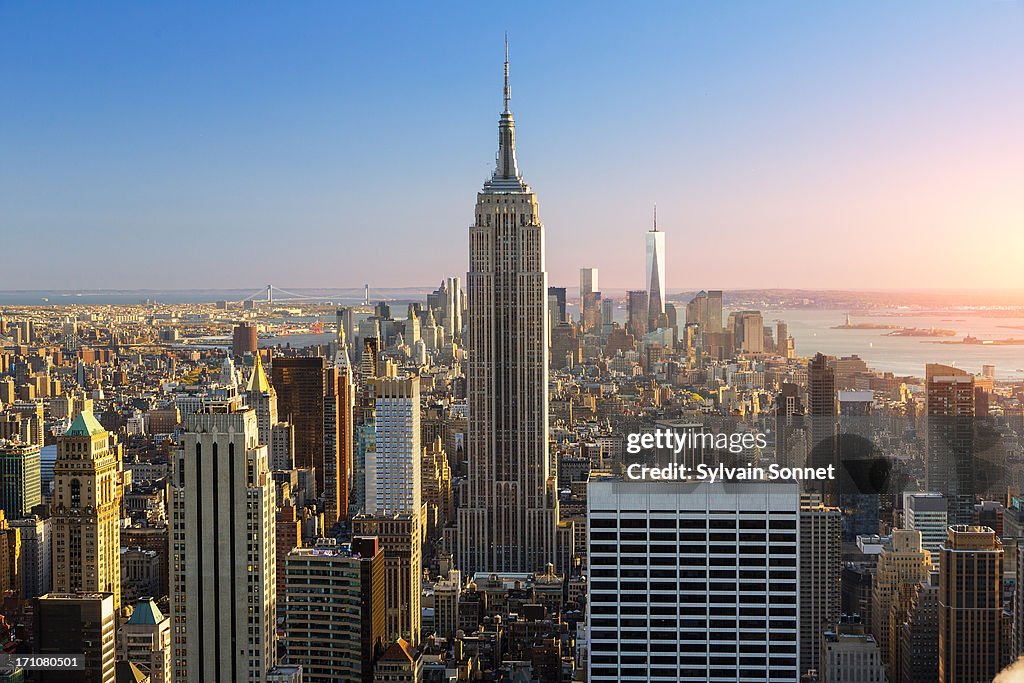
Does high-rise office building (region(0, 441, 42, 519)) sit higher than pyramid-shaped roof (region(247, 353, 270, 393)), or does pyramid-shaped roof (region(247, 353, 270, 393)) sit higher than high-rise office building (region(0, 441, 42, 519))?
pyramid-shaped roof (region(247, 353, 270, 393))

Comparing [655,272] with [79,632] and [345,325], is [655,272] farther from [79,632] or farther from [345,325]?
[79,632]

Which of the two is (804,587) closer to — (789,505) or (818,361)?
(789,505)

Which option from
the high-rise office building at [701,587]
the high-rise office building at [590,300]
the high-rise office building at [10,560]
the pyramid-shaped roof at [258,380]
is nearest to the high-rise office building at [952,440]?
the high-rise office building at [701,587]

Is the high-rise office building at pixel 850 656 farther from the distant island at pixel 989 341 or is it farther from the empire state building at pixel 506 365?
the empire state building at pixel 506 365

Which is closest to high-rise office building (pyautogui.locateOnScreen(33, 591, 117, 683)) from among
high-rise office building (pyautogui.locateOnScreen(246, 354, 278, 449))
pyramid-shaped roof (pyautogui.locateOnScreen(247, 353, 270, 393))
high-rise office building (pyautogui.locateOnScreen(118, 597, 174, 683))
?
high-rise office building (pyautogui.locateOnScreen(118, 597, 174, 683))

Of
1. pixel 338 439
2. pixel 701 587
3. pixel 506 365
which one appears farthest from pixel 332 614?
pixel 506 365

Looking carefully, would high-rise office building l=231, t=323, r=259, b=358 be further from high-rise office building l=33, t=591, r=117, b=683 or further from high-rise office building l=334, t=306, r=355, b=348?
high-rise office building l=33, t=591, r=117, b=683
